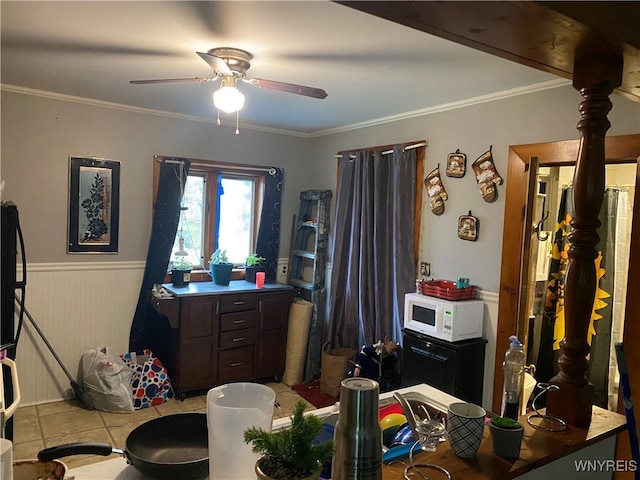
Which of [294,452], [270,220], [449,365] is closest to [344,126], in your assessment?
[270,220]

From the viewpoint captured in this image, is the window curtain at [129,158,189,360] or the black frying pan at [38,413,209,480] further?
the window curtain at [129,158,189,360]

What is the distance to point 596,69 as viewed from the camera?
142 cm

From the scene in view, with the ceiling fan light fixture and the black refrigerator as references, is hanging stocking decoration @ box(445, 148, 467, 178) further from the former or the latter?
the black refrigerator

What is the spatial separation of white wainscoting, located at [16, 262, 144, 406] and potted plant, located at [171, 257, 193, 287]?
0.28 meters

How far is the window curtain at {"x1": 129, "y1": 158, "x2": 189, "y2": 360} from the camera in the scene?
161 inches

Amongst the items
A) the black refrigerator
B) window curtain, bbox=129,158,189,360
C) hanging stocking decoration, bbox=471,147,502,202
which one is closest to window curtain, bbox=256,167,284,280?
window curtain, bbox=129,158,189,360

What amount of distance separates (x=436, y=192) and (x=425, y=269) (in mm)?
589

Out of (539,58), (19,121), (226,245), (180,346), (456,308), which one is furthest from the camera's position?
(226,245)

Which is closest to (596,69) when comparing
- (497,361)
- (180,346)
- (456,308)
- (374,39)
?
(374,39)

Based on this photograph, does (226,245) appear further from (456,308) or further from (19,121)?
(456,308)

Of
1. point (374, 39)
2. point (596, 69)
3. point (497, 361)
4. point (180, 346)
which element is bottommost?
point (180, 346)

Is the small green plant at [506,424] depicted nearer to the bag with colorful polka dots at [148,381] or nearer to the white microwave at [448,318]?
the white microwave at [448,318]

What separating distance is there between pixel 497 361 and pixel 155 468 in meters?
2.45

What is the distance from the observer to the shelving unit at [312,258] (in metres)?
4.48
